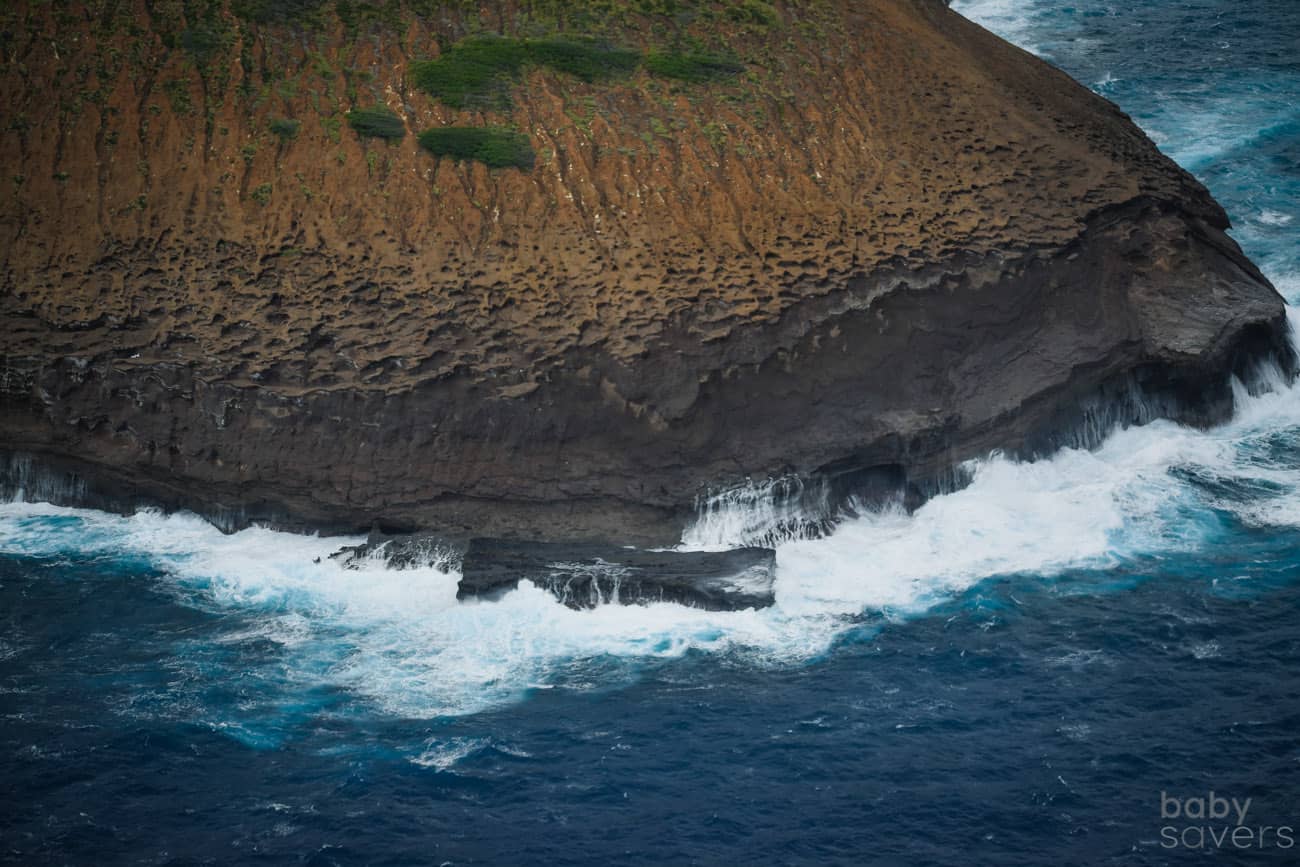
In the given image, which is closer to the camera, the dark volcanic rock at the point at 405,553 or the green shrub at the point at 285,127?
the dark volcanic rock at the point at 405,553

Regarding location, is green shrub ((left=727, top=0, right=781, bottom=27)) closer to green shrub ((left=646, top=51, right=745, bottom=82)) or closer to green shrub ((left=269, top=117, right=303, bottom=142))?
green shrub ((left=646, top=51, right=745, bottom=82))

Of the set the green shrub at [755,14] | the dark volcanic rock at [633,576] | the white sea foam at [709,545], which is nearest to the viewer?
the white sea foam at [709,545]

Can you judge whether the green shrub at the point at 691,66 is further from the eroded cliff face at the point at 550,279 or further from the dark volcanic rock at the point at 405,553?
the dark volcanic rock at the point at 405,553

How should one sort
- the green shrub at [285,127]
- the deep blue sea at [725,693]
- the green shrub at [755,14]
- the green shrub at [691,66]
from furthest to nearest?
the green shrub at [755,14]
the green shrub at [691,66]
the green shrub at [285,127]
the deep blue sea at [725,693]

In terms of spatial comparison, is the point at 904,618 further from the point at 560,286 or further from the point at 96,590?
the point at 96,590

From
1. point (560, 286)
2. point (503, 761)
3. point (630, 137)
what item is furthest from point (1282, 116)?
point (503, 761)

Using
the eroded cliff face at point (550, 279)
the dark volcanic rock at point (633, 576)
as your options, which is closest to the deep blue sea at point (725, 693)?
the dark volcanic rock at point (633, 576)

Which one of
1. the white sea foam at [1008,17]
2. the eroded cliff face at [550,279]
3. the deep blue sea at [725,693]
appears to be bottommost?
the deep blue sea at [725,693]
